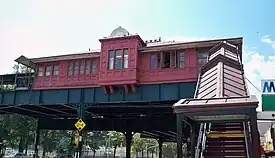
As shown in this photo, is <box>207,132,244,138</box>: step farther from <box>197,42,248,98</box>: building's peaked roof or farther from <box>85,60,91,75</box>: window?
<box>85,60,91,75</box>: window

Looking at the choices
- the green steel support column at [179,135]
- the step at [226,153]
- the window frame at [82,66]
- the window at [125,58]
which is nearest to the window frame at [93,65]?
the window frame at [82,66]

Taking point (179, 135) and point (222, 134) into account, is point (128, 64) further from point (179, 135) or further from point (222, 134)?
point (179, 135)

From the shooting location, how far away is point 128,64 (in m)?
28.7

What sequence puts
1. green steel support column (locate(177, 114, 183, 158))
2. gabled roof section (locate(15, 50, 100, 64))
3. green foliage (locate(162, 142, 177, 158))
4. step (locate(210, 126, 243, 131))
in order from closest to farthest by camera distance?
1. green steel support column (locate(177, 114, 183, 158))
2. step (locate(210, 126, 243, 131))
3. gabled roof section (locate(15, 50, 100, 64))
4. green foliage (locate(162, 142, 177, 158))

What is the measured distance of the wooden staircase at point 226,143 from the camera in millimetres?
14352

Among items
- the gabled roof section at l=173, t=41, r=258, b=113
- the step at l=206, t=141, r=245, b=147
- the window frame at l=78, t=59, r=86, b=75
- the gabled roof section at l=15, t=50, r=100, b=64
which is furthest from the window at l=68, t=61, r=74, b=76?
the step at l=206, t=141, r=245, b=147

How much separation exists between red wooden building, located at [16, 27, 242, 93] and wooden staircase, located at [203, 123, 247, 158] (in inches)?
446

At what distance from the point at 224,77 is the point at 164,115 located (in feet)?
74.3

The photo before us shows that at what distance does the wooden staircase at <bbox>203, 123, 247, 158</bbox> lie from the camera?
47.1ft

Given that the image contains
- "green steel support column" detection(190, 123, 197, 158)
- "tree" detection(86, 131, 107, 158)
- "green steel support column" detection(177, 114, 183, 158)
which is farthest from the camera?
"tree" detection(86, 131, 107, 158)

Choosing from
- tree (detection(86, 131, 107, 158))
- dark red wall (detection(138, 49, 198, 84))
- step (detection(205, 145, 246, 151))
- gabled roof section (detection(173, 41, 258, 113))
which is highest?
dark red wall (detection(138, 49, 198, 84))

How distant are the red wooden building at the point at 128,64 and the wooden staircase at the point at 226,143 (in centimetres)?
1134

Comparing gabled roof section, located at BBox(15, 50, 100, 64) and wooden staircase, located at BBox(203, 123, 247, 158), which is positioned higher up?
gabled roof section, located at BBox(15, 50, 100, 64)

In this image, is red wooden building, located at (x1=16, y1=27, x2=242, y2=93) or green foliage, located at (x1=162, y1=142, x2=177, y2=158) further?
green foliage, located at (x1=162, y1=142, x2=177, y2=158)
